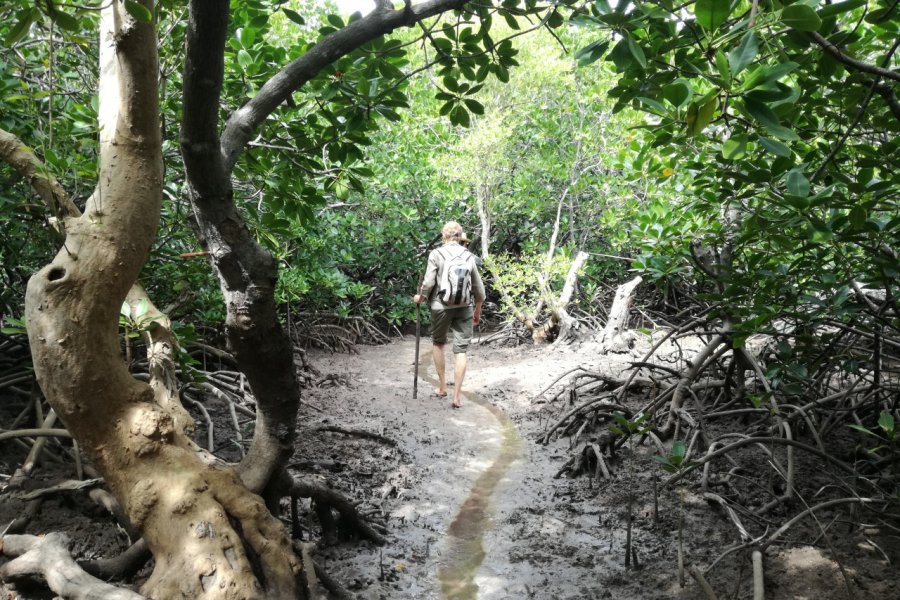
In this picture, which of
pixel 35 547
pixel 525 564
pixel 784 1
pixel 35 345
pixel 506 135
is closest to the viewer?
pixel 784 1

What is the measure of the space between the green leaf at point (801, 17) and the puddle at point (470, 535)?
2.41 meters

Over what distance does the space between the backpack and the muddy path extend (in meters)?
1.14

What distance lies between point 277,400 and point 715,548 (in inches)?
83.1

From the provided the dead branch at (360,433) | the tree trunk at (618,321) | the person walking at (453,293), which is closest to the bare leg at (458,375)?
the person walking at (453,293)

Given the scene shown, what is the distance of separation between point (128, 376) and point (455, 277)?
13.5 ft

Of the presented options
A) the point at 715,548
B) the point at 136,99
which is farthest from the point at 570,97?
the point at 136,99

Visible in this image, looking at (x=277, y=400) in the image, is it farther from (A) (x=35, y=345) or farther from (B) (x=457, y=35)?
(B) (x=457, y=35)

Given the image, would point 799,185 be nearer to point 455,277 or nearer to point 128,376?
point 128,376

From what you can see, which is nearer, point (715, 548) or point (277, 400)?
point (277, 400)

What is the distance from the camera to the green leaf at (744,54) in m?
1.19

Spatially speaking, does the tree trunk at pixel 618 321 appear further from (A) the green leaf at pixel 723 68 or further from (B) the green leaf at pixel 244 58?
(A) the green leaf at pixel 723 68

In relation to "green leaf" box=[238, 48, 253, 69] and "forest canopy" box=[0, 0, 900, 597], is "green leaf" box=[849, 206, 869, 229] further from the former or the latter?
"green leaf" box=[238, 48, 253, 69]

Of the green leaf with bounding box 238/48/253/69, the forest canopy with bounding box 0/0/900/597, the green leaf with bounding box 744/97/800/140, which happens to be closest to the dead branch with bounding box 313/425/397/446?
the forest canopy with bounding box 0/0/900/597

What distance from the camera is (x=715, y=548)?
274cm
